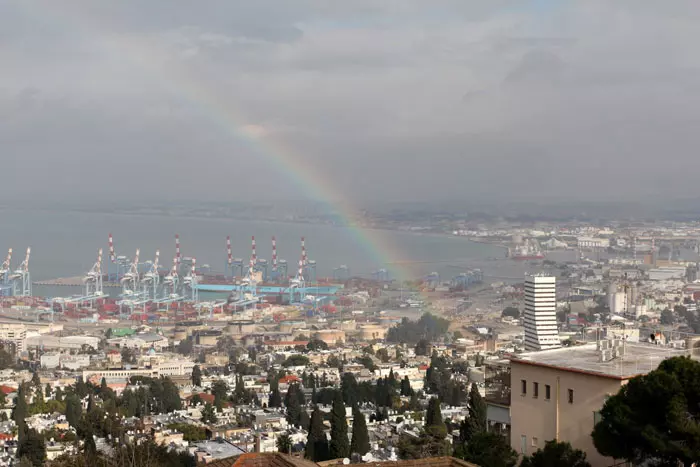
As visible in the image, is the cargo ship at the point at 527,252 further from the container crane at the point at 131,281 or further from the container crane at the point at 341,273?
the container crane at the point at 131,281

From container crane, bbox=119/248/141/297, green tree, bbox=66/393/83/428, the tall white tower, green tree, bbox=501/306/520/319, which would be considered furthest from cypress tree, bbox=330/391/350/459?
container crane, bbox=119/248/141/297

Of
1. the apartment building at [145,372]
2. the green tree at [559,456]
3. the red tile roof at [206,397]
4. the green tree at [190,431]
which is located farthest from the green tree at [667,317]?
the green tree at [559,456]

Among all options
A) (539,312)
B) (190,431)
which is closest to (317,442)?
(190,431)

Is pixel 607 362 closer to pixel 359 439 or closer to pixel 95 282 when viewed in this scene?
pixel 359 439

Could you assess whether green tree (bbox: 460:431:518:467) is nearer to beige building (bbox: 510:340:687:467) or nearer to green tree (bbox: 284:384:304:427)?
beige building (bbox: 510:340:687:467)

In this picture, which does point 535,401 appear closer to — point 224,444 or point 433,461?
point 433,461
